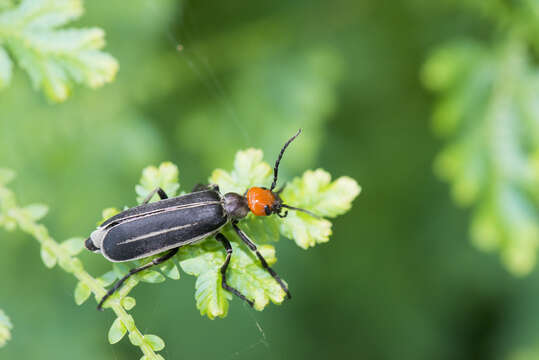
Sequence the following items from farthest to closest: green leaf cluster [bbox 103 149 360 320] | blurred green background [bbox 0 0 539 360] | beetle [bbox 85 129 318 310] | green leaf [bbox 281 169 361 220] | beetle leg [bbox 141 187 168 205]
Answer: blurred green background [bbox 0 0 539 360], beetle leg [bbox 141 187 168 205], green leaf [bbox 281 169 361 220], beetle [bbox 85 129 318 310], green leaf cluster [bbox 103 149 360 320]

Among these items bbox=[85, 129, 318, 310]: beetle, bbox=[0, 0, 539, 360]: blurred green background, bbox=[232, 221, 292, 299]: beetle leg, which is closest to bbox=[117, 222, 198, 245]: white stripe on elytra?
bbox=[85, 129, 318, 310]: beetle

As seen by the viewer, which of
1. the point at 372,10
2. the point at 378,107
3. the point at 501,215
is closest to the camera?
the point at 501,215

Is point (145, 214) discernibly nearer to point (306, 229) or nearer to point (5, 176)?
point (5, 176)

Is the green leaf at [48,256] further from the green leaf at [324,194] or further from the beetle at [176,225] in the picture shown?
the green leaf at [324,194]

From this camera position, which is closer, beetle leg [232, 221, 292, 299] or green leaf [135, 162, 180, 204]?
beetle leg [232, 221, 292, 299]

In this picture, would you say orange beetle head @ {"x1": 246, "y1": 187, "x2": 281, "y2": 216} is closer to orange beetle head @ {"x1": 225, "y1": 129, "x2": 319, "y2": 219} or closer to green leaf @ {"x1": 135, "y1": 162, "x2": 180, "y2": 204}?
orange beetle head @ {"x1": 225, "y1": 129, "x2": 319, "y2": 219}

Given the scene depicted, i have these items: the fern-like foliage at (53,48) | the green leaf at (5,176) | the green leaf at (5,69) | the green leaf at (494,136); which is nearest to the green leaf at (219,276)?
the green leaf at (5,176)

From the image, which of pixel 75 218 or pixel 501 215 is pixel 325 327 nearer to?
pixel 501 215

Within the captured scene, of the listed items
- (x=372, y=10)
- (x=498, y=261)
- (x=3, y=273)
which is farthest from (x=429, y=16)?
(x=3, y=273)
